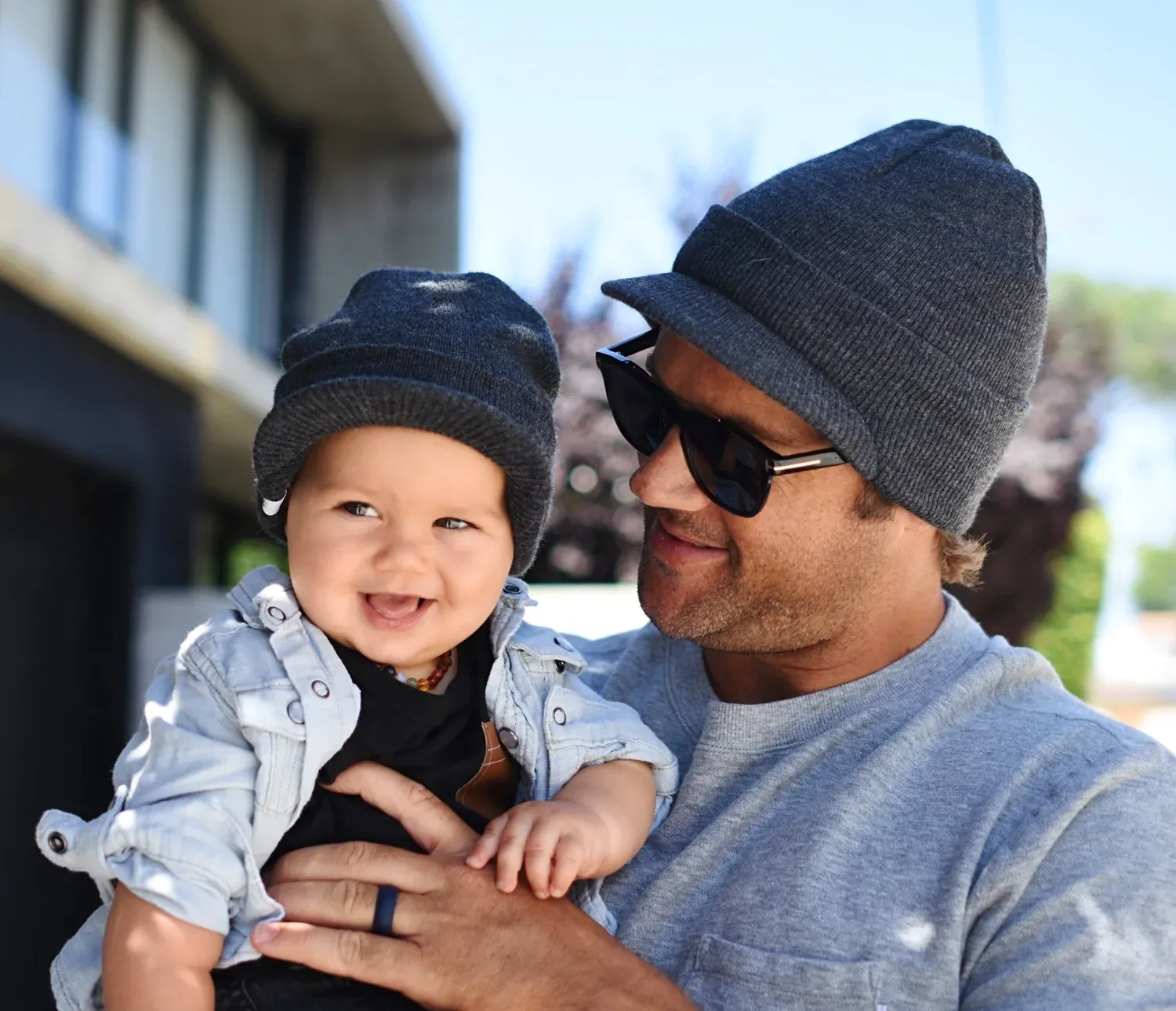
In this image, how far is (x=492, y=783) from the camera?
2387 mm

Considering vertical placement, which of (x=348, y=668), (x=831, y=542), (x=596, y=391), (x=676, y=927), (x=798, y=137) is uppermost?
(x=798, y=137)

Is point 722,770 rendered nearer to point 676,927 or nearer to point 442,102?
point 676,927

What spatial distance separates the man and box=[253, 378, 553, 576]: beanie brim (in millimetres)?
501

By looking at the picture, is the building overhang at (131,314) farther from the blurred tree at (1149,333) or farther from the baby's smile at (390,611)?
the blurred tree at (1149,333)

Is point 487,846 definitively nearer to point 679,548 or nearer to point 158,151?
point 679,548

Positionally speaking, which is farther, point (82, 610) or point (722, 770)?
point (82, 610)

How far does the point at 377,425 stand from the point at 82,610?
6149 millimetres

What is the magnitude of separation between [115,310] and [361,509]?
5606 millimetres

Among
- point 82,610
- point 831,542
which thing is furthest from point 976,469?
point 82,610

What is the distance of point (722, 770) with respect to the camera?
8.28 ft

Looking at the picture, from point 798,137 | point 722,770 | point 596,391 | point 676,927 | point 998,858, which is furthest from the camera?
point 798,137

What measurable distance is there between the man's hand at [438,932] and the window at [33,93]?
5.48 meters

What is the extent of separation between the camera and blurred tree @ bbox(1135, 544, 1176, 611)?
9619cm

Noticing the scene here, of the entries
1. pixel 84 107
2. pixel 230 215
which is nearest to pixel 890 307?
pixel 84 107
